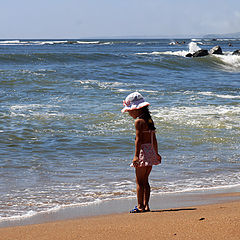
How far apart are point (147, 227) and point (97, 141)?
16.6 feet

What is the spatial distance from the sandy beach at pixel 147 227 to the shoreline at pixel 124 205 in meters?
0.30

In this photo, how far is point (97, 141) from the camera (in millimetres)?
8867

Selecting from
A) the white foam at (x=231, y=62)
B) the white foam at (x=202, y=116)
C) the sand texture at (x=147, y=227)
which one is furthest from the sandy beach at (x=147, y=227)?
the white foam at (x=231, y=62)

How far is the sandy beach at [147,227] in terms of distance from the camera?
3625 millimetres

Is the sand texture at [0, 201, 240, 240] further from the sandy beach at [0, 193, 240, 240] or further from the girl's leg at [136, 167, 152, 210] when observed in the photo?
the girl's leg at [136, 167, 152, 210]

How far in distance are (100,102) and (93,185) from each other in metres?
7.83

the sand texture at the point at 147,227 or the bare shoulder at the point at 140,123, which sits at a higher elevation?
the bare shoulder at the point at 140,123

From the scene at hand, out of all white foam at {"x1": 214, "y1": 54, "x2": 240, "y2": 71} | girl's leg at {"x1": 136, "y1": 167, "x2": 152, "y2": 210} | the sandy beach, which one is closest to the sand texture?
the sandy beach

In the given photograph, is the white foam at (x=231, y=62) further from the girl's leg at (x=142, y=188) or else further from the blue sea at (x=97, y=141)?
the girl's leg at (x=142, y=188)

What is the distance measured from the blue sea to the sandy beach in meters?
0.86

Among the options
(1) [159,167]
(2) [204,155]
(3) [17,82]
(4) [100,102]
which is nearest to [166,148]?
(2) [204,155]

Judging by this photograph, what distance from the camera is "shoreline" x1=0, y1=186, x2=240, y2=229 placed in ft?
15.6

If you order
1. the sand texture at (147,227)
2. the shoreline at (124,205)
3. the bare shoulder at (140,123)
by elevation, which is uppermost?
the bare shoulder at (140,123)

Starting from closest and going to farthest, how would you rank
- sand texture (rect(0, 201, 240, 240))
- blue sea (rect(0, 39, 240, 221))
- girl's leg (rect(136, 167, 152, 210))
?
sand texture (rect(0, 201, 240, 240))
girl's leg (rect(136, 167, 152, 210))
blue sea (rect(0, 39, 240, 221))
